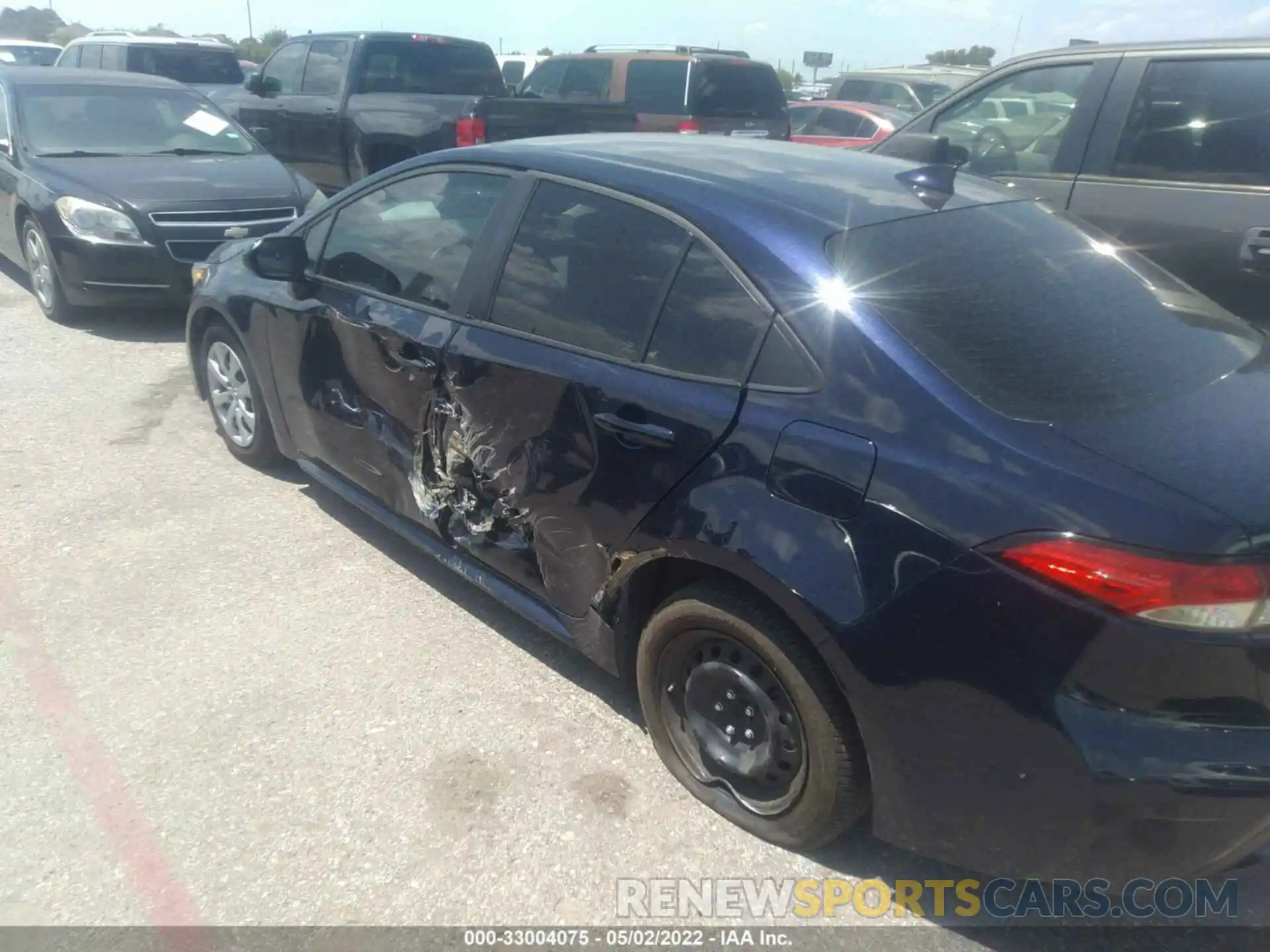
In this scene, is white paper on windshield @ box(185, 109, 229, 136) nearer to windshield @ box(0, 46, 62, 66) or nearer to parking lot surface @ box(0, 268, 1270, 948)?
parking lot surface @ box(0, 268, 1270, 948)

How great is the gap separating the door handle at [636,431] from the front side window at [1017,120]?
10.5 ft

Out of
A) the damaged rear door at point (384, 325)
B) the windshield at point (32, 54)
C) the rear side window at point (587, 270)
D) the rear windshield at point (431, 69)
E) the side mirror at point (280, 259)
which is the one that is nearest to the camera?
the rear side window at point (587, 270)

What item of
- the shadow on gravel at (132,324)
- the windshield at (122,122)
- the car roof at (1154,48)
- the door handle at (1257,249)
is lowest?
the shadow on gravel at (132,324)

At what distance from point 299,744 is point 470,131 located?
6774mm

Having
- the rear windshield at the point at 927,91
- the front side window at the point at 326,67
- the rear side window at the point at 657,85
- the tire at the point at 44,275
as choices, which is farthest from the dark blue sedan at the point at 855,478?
the rear windshield at the point at 927,91

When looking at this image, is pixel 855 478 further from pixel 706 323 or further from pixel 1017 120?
pixel 1017 120

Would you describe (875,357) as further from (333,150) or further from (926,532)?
(333,150)

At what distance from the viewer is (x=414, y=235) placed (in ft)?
12.0

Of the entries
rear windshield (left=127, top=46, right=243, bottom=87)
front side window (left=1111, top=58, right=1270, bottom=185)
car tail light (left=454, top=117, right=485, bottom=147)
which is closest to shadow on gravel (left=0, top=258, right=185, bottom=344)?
car tail light (left=454, top=117, right=485, bottom=147)

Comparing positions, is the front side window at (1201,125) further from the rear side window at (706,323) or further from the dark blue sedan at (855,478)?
the rear side window at (706,323)

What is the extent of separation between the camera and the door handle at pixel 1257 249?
407cm

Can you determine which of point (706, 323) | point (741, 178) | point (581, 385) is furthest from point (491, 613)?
point (741, 178)

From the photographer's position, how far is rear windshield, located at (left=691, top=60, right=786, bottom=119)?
10.9m

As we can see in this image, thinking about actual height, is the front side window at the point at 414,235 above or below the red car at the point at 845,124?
above
